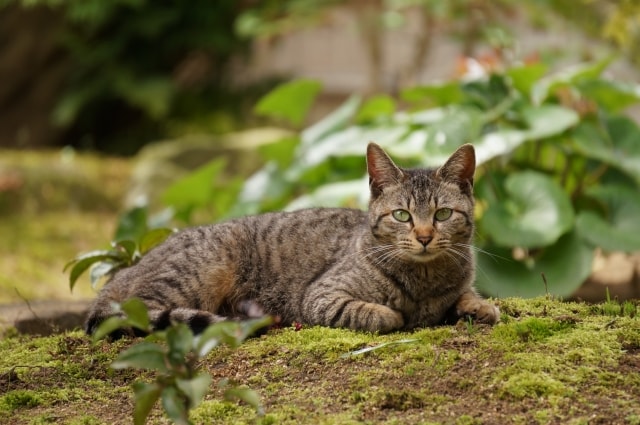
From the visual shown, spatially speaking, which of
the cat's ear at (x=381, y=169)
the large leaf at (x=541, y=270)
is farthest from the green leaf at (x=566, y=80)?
the cat's ear at (x=381, y=169)

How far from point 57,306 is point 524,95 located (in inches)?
157

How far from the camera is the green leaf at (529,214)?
5.82m

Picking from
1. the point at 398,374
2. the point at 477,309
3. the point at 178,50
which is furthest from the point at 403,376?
the point at 178,50

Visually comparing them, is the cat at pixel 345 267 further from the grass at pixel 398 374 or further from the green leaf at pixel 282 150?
the green leaf at pixel 282 150

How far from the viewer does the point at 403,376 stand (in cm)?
301

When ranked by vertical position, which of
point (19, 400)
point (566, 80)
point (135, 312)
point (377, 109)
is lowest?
point (19, 400)

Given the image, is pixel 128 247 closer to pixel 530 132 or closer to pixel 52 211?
pixel 530 132

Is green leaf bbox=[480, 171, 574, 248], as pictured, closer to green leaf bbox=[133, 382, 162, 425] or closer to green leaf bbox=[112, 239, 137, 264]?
green leaf bbox=[112, 239, 137, 264]

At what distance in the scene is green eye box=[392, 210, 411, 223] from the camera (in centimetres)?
380

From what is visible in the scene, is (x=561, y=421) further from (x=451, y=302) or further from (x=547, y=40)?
(x=547, y=40)

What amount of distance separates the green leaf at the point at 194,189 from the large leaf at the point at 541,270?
2210 mm

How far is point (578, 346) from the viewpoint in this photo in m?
3.17

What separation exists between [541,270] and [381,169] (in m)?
2.67

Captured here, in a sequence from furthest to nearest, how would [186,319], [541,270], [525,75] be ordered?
[525,75], [541,270], [186,319]
